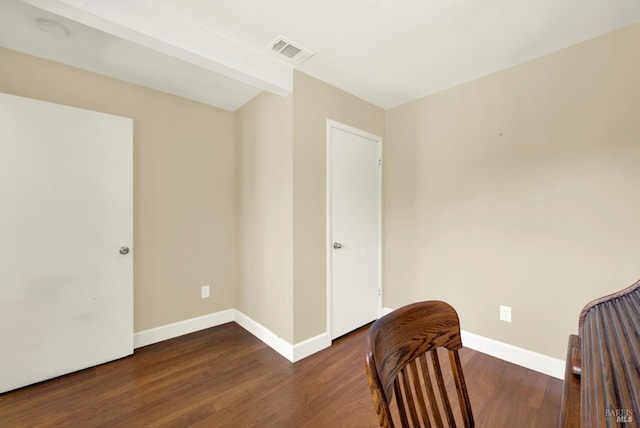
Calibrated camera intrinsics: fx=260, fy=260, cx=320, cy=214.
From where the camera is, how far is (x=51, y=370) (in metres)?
1.88

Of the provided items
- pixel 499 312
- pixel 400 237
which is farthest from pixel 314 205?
pixel 499 312

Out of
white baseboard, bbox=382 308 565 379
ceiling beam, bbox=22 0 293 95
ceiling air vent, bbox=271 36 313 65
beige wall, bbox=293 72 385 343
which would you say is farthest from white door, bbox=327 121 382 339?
white baseboard, bbox=382 308 565 379

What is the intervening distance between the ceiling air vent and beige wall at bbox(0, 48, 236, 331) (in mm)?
1240

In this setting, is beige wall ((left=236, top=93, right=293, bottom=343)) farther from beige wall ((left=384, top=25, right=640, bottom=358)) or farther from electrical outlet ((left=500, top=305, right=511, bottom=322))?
electrical outlet ((left=500, top=305, right=511, bottom=322))

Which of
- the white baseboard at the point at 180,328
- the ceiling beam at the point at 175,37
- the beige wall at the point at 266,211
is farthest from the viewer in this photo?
the white baseboard at the point at 180,328

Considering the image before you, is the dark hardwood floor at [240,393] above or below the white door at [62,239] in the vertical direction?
below

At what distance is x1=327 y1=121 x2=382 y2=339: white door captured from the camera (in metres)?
2.45

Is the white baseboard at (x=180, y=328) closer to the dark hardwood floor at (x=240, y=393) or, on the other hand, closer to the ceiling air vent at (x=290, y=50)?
the dark hardwood floor at (x=240, y=393)

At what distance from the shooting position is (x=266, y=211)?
8.13 ft

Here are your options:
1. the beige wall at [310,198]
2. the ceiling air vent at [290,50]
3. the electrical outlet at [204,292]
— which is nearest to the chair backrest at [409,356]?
A: the beige wall at [310,198]

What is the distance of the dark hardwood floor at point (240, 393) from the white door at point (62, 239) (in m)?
0.23

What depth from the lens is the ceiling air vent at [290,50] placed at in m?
1.82

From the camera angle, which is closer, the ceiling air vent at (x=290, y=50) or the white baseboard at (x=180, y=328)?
the ceiling air vent at (x=290, y=50)

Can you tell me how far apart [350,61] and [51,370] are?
3.19m
